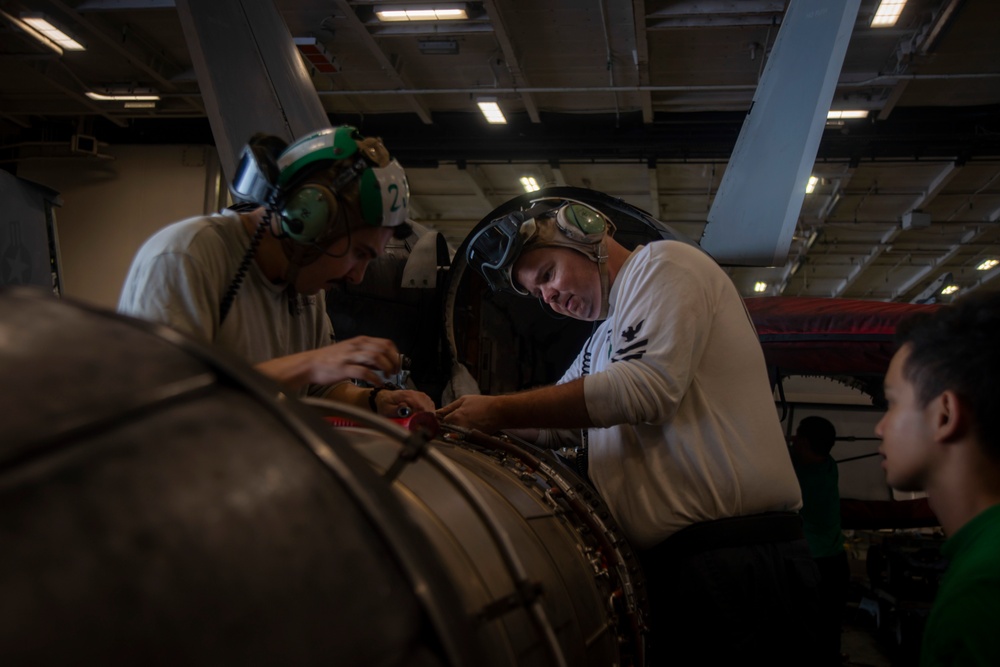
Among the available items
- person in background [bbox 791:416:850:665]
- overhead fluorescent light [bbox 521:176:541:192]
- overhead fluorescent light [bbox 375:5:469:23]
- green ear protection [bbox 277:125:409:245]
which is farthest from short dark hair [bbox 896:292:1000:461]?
overhead fluorescent light [bbox 521:176:541:192]

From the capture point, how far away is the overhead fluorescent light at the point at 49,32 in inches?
314

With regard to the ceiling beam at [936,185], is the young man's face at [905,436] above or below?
below

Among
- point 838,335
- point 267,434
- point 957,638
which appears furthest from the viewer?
point 838,335

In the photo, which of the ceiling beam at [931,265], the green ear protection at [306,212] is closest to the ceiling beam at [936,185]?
the ceiling beam at [931,265]

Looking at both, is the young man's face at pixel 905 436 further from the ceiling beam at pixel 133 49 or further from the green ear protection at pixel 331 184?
the ceiling beam at pixel 133 49

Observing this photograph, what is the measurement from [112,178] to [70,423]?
451 inches

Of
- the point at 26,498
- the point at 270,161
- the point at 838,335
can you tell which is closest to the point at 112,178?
the point at 838,335

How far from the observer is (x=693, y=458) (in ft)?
6.62

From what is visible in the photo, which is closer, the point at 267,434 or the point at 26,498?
the point at 26,498

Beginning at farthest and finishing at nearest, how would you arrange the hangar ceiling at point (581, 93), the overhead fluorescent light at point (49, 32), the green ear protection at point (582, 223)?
the overhead fluorescent light at point (49, 32) → the hangar ceiling at point (581, 93) → the green ear protection at point (582, 223)

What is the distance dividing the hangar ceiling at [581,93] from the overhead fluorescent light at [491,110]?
0.09 meters

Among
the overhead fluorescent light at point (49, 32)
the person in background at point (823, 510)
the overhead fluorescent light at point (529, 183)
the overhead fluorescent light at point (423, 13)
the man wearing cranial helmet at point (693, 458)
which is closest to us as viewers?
the man wearing cranial helmet at point (693, 458)

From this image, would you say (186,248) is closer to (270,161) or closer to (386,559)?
(270,161)

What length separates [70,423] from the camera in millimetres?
602
